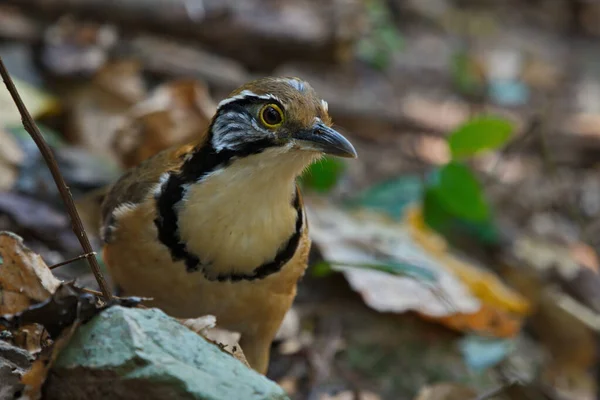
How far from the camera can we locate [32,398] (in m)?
2.56

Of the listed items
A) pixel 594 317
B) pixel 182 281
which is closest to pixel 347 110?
pixel 594 317

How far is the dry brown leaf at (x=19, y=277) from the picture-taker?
286 cm

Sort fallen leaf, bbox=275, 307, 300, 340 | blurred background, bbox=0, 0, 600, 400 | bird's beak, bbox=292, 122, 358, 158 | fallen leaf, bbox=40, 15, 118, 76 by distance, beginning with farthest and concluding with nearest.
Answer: fallen leaf, bbox=40, 15, 118, 76, blurred background, bbox=0, 0, 600, 400, fallen leaf, bbox=275, 307, 300, 340, bird's beak, bbox=292, 122, 358, 158

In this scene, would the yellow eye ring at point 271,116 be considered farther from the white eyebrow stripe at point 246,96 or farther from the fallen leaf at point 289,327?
the fallen leaf at point 289,327

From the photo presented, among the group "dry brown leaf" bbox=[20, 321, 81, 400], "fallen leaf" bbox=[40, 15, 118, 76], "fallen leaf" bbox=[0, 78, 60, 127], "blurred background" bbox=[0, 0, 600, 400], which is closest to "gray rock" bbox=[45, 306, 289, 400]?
"dry brown leaf" bbox=[20, 321, 81, 400]

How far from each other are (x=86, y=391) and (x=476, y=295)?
12.2ft

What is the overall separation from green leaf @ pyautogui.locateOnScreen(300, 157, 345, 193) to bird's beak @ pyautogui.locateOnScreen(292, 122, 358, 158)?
105 inches

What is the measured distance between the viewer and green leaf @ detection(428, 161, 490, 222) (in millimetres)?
6324

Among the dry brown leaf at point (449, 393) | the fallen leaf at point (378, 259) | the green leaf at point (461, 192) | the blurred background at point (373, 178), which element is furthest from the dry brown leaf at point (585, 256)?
the dry brown leaf at point (449, 393)

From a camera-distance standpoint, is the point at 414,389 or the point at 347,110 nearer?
the point at 414,389

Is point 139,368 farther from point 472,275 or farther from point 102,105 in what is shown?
point 102,105

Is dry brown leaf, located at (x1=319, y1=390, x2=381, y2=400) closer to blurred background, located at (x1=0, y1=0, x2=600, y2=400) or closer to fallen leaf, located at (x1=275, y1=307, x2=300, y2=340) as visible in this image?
blurred background, located at (x1=0, y1=0, x2=600, y2=400)

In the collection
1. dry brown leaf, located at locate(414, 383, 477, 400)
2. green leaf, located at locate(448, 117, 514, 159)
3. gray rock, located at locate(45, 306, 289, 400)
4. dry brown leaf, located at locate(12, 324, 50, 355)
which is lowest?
dry brown leaf, located at locate(414, 383, 477, 400)

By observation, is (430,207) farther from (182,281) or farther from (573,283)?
(182,281)
